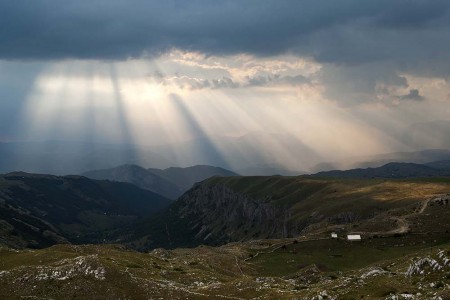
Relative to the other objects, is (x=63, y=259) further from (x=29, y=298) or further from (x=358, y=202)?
(x=358, y=202)

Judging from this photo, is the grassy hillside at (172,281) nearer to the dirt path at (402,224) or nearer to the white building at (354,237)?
the white building at (354,237)

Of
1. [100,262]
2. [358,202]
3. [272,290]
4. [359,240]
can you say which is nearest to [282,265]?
[359,240]

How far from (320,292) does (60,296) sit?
3202cm

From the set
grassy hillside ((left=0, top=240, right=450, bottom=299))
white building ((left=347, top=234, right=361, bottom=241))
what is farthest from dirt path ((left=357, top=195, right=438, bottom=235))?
grassy hillside ((left=0, top=240, right=450, bottom=299))

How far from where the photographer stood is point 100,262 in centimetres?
6131

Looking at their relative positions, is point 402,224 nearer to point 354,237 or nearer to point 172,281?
point 354,237

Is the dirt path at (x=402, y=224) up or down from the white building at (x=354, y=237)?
up

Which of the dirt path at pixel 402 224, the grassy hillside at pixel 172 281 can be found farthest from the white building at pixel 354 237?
the grassy hillside at pixel 172 281

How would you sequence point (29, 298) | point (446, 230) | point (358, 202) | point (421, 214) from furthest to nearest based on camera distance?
point (358, 202) → point (421, 214) → point (446, 230) → point (29, 298)

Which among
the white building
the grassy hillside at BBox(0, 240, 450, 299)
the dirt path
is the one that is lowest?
the white building

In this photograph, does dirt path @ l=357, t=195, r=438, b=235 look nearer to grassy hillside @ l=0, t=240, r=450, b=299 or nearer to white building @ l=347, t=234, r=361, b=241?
white building @ l=347, t=234, r=361, b=241

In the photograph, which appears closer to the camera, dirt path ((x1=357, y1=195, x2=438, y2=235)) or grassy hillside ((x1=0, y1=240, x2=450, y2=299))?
grassy hillside ((x1=0, y1=240, x2=450, y2=299))

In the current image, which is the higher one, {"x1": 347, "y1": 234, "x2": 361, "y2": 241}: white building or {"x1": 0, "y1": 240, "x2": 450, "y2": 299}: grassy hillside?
{"x1": 0, "y1": 240, "x2": 450, "y2": 299}: grassy hillside

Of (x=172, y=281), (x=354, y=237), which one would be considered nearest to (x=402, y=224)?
(x=354, y=237)
